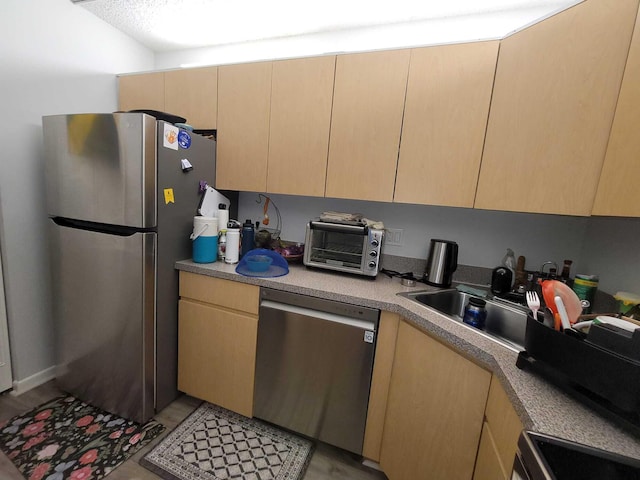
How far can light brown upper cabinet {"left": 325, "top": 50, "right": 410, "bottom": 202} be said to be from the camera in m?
1.35

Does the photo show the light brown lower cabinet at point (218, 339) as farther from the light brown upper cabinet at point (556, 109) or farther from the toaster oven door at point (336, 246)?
the light brown upper cabinet at point (556, 109)

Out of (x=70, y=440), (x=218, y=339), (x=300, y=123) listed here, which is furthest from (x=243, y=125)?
(x=70, y=440)

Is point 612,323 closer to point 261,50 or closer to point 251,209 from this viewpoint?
point 251,209

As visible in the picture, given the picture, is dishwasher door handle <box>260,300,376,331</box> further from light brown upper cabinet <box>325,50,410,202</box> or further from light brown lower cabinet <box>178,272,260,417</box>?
light brown upper cabinet <box>325,50,410,202</box>

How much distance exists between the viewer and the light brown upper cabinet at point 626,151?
2.70ft

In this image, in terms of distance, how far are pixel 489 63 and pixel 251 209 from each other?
1.68m

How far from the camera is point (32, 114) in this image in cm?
152

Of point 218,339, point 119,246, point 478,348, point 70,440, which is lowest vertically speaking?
point 70,440

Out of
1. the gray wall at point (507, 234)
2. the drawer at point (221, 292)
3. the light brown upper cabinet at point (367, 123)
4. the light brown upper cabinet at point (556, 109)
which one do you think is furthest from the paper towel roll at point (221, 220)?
the light brown upper cabinet at point (556, 109)

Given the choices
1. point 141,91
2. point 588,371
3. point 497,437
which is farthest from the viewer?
point 141,91

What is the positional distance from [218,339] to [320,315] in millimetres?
651

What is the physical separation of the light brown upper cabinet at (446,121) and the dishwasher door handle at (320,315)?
0.68 meters

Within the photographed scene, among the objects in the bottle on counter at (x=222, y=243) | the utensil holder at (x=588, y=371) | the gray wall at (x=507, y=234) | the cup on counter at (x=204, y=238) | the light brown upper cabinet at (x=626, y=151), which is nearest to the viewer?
the utensil holder at (x=588, y=371)

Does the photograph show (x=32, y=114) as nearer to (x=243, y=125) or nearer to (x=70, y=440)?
(x=243, y=125)
